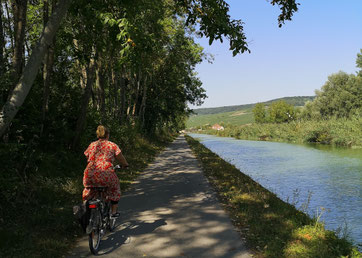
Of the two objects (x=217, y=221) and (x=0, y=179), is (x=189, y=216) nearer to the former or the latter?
(x=217, y=221)

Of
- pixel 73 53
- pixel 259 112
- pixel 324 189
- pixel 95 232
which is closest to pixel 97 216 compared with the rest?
pixel 95 232

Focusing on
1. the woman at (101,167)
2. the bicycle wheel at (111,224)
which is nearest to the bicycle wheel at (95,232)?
the woman at (101,167)

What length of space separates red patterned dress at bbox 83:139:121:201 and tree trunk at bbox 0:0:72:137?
1327mm

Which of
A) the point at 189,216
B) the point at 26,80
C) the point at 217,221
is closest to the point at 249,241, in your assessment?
the point at 217,221

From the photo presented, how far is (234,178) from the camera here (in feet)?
34.9

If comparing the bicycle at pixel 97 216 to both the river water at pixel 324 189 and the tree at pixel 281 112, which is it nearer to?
the river water at pixel 324 189

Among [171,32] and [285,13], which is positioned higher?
[171,32]

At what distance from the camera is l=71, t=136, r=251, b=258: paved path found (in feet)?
14.3

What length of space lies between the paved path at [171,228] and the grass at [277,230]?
0.90ft

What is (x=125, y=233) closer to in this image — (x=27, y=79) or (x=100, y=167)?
(x=100, y=167)

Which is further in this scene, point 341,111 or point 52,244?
point 341,111

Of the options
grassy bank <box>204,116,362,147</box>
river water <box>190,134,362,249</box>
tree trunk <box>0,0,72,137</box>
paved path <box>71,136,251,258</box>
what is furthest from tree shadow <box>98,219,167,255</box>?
grassy bank <box>204,116,362,147</box>

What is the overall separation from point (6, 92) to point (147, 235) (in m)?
4.87

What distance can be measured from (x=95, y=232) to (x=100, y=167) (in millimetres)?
943
